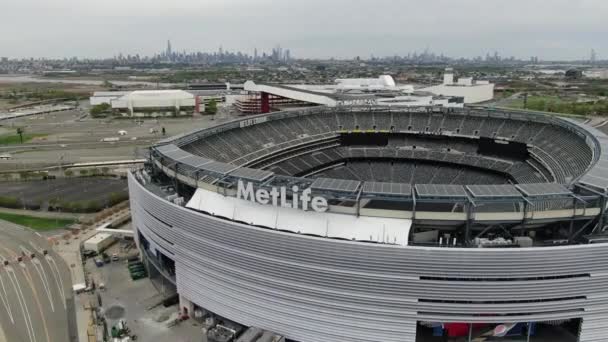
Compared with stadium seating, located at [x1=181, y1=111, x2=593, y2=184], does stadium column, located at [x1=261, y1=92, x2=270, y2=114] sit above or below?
above

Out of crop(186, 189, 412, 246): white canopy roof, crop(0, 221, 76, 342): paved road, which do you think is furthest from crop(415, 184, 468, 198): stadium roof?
crop(0, 221, 76, 342): paved road

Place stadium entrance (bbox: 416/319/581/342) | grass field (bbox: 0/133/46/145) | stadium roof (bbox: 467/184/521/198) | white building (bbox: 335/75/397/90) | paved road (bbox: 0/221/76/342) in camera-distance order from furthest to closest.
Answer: white building (bbox: 335/75/397/90) < grass field (bbox: 0/133/46/145) < paved road (bbox: 0/221/76/342) < stadium roof (bbox: 467/184/521/198) < stadium entrance (bbox: 416/319/581/342)

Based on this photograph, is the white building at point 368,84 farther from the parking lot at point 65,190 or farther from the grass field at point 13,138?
the grass field at point 13,138

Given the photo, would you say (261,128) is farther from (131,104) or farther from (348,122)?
(131,104)

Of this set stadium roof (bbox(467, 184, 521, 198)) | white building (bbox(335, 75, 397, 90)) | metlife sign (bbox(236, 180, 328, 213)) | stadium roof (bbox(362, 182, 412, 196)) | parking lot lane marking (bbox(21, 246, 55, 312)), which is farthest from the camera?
white building (bbox(335, 75, 397, 90))

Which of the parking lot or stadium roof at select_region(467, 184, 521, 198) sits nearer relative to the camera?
stadium roof at select_region(467, 184, 521, 198)

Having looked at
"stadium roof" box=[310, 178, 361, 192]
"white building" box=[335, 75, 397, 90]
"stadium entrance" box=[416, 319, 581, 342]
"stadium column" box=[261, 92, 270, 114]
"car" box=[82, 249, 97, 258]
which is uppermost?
"white building" box=[335, 75, 397, 90]

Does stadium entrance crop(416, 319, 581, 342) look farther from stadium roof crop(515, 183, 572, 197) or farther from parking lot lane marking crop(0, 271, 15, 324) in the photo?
parking lot lane marking crop(0, 271, 15, 324)

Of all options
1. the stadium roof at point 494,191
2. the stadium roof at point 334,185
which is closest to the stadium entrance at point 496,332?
the stadium roof at point 494,191
